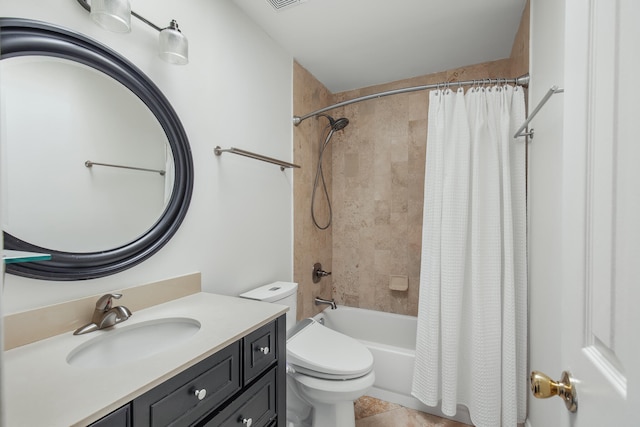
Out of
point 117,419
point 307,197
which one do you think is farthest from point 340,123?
point 117,419

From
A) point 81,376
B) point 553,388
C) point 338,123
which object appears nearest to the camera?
point 553,388

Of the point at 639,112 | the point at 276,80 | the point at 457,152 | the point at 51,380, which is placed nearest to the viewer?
the point at 639,112

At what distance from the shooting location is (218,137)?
1565 mm

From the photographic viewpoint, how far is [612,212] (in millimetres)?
433

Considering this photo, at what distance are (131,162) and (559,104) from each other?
1689 mm

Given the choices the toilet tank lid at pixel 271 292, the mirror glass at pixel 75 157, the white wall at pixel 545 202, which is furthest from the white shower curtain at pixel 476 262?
the mirror glass at pixel 75 157

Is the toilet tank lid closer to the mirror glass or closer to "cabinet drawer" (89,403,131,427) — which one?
the mirror glass

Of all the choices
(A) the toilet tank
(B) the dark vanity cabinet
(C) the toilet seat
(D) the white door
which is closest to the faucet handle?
(B) the dark vanity cabinet

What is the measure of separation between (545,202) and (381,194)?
140 cm

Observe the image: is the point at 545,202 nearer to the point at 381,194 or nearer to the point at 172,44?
the point at 381,194

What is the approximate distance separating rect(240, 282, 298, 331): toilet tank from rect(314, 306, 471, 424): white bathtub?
69 cm

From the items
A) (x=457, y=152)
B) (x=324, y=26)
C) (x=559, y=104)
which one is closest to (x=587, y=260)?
(x=559, y=104)

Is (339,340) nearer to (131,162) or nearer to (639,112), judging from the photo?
(131,162)

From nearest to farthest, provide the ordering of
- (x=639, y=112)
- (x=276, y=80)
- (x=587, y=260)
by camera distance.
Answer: (x=639, y=112)
(x=587, y=260)
(x=276, y=80)
